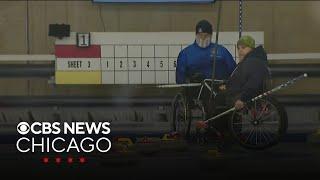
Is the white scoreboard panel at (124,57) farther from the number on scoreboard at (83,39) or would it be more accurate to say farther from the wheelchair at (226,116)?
the wheelchair at (226,116)

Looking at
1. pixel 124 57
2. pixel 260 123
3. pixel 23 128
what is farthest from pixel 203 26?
pixel 23 128

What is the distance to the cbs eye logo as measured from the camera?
364cm

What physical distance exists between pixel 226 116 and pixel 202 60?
15.6 inches

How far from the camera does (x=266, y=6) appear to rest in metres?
3.62

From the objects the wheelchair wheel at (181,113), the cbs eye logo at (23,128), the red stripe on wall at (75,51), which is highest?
the red stripe on wall at (75,51)

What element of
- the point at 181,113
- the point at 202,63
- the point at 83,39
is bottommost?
the point at 181,113

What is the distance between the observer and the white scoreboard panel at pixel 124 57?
11.8 ft

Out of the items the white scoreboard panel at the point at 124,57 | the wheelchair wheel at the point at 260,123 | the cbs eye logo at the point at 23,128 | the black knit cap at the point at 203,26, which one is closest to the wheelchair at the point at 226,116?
the wheelchair wheel at the point at 260,123

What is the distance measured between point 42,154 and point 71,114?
0.35 m

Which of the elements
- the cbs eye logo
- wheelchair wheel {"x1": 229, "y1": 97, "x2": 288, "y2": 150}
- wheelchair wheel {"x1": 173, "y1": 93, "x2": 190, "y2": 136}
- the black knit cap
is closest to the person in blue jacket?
the black knit cap

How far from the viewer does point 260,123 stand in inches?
140

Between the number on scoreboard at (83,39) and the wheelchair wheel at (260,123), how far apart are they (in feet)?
3.47

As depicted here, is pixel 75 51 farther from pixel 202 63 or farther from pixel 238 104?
pixel 238 104

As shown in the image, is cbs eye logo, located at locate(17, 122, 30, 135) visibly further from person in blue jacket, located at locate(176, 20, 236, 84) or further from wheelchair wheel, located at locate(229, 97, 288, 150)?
wheelchair wheel, located at locate(229, 97, 288, 150)
